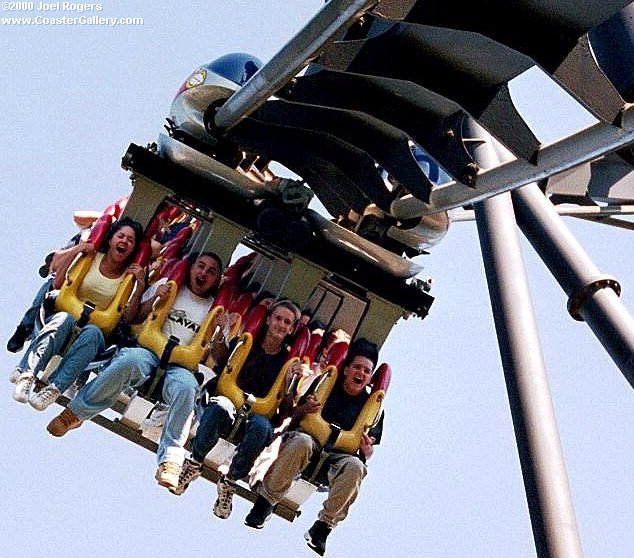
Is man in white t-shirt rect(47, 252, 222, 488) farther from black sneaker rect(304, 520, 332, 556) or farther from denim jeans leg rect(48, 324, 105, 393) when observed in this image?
black sneaker rect(304, 520, 332, 556)

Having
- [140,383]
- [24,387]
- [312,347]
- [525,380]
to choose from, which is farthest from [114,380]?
[525,380]

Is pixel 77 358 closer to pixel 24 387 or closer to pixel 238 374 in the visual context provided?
pixel 24 387

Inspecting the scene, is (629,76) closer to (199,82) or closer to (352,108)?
(352,108)

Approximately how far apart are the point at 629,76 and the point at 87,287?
3664 mm

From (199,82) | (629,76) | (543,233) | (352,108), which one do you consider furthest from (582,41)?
(199,82)

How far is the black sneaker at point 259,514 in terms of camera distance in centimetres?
802

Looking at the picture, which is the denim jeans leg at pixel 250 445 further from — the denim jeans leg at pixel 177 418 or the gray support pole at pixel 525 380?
the gray support pole at pixel 525 380

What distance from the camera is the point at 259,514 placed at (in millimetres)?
8039

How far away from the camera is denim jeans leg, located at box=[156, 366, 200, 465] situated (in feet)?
25.0

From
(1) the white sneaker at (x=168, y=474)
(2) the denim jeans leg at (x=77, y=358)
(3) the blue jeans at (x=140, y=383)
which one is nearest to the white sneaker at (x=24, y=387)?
(2) the denim jeans leg at (x=77, y=358)

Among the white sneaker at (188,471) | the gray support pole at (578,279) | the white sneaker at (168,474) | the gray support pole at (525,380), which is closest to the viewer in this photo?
the gray support pole at (525,380)

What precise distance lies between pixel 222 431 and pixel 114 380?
0.62 m

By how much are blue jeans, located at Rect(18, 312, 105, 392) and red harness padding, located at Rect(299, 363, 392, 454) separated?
1.14 m

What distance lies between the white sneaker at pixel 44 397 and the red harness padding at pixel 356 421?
126 cm
